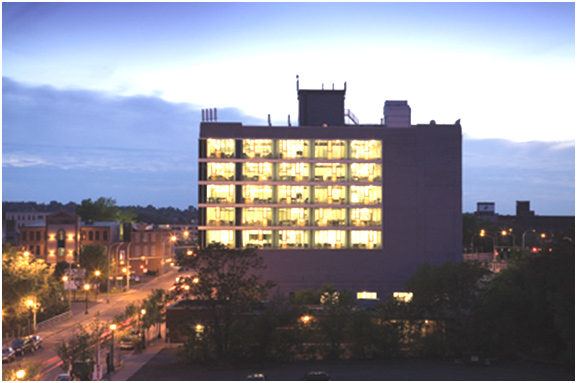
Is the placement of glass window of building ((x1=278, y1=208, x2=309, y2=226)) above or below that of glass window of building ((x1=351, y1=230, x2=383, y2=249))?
above

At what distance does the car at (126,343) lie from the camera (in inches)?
2371

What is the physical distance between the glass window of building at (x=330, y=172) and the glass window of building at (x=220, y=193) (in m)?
11.5

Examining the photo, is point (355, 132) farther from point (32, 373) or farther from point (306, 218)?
point (32, 373)

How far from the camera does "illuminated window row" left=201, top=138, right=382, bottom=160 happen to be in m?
83.9

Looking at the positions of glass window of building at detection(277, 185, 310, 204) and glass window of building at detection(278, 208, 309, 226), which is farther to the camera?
glass window of building at detection(277, 185, 310, 204)

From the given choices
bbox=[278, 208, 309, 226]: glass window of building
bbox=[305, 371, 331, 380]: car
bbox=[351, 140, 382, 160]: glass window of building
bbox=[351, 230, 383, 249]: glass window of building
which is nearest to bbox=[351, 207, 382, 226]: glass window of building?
bbox=[351, 230, 383, 249]: glass window of building

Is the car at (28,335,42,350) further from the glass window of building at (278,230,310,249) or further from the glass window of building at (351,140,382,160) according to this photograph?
the glass window of building at (351,140,382,160)

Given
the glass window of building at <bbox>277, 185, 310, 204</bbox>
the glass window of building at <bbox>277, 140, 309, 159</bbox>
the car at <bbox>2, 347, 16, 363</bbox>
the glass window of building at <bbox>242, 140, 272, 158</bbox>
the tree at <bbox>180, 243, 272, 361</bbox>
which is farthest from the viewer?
the glass window of building at <bbox>277, 140, 309, 159</bbox>

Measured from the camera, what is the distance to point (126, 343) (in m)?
60.3

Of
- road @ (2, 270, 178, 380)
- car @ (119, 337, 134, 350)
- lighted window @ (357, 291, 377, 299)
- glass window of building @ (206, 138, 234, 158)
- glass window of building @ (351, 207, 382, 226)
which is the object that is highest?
glass window of building @ (206, 138, 234, 158)

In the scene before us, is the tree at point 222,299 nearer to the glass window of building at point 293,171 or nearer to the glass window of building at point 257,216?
the glass window of building at point 257,216

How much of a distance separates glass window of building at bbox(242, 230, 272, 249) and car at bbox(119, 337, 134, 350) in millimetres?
25720

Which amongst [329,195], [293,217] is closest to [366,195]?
[329,195]

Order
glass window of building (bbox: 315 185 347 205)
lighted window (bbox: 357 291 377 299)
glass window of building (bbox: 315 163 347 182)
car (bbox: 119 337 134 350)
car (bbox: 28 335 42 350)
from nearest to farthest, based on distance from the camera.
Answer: car (bbox: 28 335 42 350), car (bbox: 119 337 134 350), lighted window (bbox: 357 291 377 299), glass window of building (bbox: 315 185 347 205), glass window of building (bbox: 315 163 347 182)
